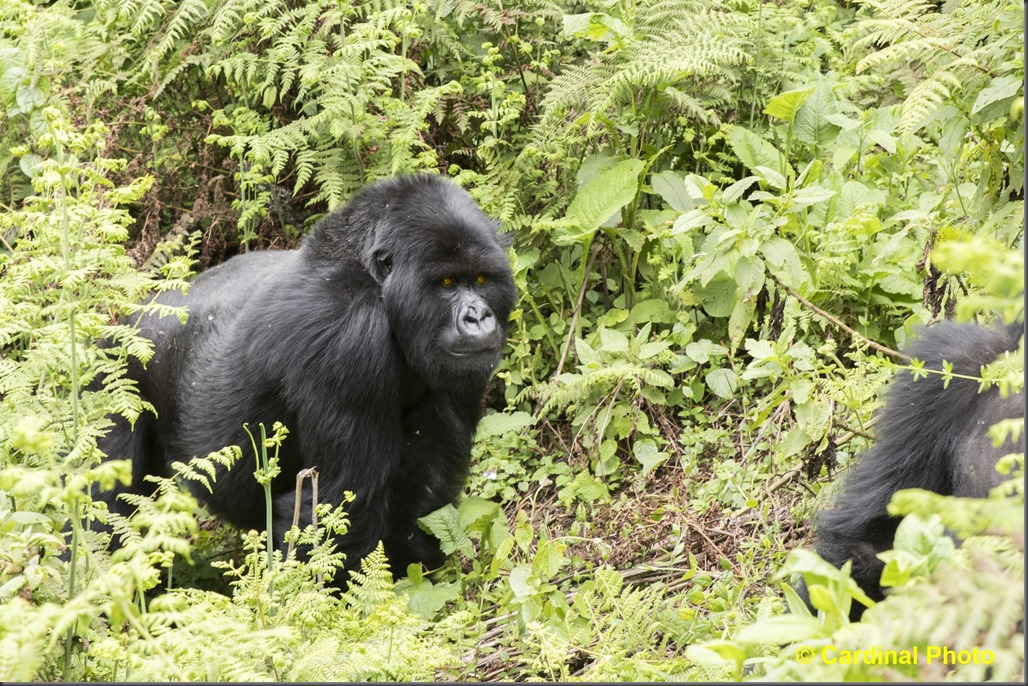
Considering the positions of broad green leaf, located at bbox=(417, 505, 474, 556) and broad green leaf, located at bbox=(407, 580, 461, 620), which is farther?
broad green leaf, located at bbox=(417, 505, 474, 556)

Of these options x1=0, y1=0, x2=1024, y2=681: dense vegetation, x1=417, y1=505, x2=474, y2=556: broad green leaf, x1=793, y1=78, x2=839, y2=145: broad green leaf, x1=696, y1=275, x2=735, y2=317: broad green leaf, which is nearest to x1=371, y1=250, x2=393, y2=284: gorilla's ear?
x1=0, y1=0, x2=1024, y2=681: dense vegetation

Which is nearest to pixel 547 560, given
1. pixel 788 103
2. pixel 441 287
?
pixel 441 287

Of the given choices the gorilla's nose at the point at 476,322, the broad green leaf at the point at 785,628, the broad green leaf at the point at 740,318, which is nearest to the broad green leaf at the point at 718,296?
the broad green leaf at the point at 740,318

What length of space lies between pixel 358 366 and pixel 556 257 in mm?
1848

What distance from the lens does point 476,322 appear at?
3.87 meters

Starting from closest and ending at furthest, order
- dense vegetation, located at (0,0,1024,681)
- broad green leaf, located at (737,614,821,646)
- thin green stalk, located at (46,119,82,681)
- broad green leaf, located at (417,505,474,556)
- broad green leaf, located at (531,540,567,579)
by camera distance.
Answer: broad green leaf, located at (737,614,821,646)
thin green stalk, located at (46,119,82,681)
dense vegetation, located at (0,0,1024,681)
broad green leaf, located at (531,540,567,579)
broad green leaf, located at (417,505,474,556)

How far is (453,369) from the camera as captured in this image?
3896 mm

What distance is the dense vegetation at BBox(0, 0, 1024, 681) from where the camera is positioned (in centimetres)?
282

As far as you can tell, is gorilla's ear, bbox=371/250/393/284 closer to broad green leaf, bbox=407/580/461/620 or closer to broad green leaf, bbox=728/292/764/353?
broad green leaf, bbox=407/580/461/620

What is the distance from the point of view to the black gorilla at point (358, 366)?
3.75m

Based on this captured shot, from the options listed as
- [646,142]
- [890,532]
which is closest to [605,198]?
[646,142]

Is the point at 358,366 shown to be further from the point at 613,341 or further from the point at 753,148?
the point at 753,148

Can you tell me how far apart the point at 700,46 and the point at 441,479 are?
7.36 ft

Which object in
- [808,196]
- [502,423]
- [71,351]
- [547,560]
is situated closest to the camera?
[71,351]
